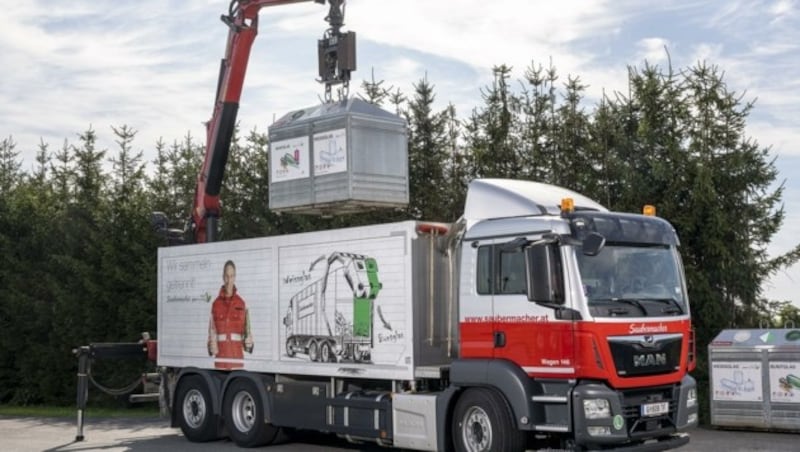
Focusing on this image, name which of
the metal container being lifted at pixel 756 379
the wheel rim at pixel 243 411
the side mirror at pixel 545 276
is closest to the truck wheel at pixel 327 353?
the wheel rim at pixel 243 411

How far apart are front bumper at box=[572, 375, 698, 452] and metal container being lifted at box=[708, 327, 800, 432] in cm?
418

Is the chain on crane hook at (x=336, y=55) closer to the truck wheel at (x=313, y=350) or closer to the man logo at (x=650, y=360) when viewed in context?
the truck wheel at (x=313, y=350)

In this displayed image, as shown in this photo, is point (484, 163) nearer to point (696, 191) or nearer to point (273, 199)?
point (696, 191)

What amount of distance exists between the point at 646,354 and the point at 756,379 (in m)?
5.32

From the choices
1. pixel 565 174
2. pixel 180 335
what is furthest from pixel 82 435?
pixel 565 174

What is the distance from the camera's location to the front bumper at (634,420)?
1070cm

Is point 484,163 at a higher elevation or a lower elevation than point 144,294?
higher

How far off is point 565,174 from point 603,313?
397 inches

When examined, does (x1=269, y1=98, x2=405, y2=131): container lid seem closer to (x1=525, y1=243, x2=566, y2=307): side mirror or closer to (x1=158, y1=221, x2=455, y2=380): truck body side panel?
(x1=158, y1=221, x2=455, y2=380): truck body side panel

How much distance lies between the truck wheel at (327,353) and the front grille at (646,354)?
13.3 ft

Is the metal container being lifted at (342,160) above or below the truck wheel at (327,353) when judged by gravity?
above

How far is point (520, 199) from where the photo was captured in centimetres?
1184

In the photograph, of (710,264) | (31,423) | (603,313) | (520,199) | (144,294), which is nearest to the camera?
(603,313)

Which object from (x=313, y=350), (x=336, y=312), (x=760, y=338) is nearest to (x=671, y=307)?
(x=336, y=312)
